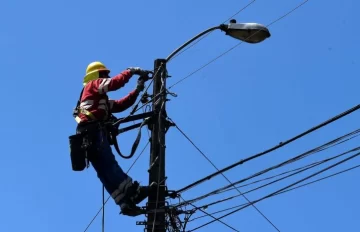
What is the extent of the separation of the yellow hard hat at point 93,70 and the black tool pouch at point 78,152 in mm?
873

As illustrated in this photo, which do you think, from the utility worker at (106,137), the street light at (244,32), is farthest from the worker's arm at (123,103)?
the street light at (244,32)

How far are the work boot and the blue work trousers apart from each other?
83mm

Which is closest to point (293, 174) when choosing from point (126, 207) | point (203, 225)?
point (203, 225)

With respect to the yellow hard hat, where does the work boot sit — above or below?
below

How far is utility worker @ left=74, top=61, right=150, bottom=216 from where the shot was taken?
994 cm

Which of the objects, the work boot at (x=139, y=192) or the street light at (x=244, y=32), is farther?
the street light at (x=244, y=32)

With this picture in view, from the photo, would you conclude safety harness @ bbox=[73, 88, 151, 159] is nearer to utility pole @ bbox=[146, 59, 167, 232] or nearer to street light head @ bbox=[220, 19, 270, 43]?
utility pole @ bbox=[146, 59, 167, 232]

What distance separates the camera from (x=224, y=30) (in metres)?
10.5

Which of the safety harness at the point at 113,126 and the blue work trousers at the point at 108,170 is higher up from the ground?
the safety harness at the point at 113,126

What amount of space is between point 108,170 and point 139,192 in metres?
0.49

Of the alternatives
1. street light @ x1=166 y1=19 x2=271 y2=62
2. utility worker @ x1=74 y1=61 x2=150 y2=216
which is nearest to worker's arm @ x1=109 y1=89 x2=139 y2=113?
utility worker @ x1=74 y1=61 x2=150 y2=216

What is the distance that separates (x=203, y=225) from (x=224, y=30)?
2157 millimetres

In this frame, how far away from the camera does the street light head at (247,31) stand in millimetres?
10188

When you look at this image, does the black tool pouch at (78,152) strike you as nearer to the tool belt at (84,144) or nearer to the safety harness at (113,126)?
the tool belt at (84,144)
